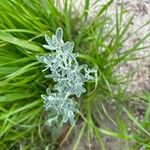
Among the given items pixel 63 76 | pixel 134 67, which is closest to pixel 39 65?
pixel 63 76

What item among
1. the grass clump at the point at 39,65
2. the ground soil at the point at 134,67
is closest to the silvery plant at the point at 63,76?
the grass clump at the point at 39,65

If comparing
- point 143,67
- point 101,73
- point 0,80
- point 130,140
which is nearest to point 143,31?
point 143,67

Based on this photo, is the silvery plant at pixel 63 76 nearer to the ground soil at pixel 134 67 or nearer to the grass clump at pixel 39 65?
the grass clump at pixel 39 65

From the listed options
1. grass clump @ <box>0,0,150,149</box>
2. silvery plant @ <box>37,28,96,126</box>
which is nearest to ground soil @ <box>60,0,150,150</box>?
grass clump @ <box>0,0,150,149</box>

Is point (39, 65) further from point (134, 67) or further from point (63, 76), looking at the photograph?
point (134, 67)

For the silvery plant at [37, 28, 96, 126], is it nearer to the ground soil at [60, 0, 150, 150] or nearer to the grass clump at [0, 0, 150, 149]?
the grass clump at [0, 0, 150, 149]

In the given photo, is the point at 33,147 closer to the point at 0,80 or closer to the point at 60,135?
the point at 60,135
